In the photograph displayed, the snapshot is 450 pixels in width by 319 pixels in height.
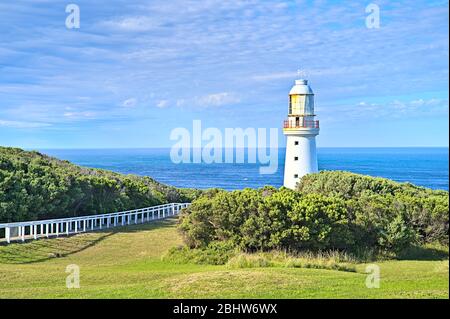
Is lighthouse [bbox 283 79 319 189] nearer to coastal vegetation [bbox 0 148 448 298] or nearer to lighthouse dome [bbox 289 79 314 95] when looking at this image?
lighthouse dome [bbox 289 79 314 95]

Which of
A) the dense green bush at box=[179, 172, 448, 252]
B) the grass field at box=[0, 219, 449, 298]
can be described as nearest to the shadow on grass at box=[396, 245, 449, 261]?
the dense green bush at box=[179, 172, 448, 252]

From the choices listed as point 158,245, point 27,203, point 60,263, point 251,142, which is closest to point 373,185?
point 251,142

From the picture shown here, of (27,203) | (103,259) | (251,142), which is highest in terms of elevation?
(251,142)

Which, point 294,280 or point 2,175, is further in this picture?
point 2,175

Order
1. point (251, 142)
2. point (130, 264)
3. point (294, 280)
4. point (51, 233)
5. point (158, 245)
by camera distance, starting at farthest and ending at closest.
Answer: point (251, 142), point (51, 233), point (158, 245), point (130, 264), point (294, 280)

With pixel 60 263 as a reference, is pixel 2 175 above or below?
above

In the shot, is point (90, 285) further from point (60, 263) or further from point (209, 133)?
point (209, 133)

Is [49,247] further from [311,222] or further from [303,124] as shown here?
[303,124]

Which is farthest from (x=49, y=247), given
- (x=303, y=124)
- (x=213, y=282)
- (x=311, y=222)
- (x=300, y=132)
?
(x=303, y=124)
